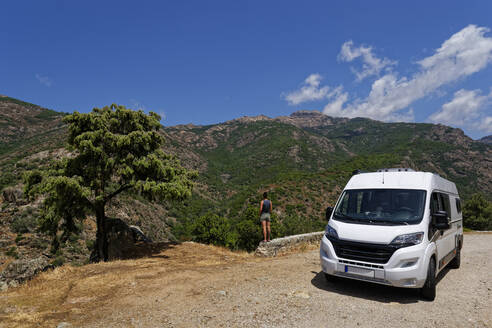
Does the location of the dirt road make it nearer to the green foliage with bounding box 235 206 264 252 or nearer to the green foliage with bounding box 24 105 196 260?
the green foliage with bounding box 24 105 196 260

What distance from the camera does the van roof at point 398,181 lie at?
6.13 meters

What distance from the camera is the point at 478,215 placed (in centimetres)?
4253

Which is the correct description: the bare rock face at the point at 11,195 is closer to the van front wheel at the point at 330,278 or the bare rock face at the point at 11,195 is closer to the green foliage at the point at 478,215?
the van front wheel at the point at 330,278

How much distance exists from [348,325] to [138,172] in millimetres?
10794

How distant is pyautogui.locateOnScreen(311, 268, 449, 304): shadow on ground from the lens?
209 inches

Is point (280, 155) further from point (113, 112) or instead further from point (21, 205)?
point (113, 112)

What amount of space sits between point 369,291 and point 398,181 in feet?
8.76

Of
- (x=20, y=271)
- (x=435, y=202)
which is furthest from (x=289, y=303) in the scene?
(x=20, y=271)

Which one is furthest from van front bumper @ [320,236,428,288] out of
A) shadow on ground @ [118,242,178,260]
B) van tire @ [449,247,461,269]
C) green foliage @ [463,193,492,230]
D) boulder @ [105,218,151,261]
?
green foliage @ [463,193,492,230]

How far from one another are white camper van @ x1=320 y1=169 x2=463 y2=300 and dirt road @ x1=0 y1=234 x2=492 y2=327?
528mm

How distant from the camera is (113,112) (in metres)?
12.7

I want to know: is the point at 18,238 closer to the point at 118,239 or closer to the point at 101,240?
the point at 101,240

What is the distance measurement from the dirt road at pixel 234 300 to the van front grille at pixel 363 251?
0.83 metres

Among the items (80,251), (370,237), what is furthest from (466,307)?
(80,251)
